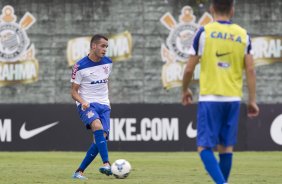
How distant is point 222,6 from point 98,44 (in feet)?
14.1

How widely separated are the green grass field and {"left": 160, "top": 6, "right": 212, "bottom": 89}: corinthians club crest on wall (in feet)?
8.65

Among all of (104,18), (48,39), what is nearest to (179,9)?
(104,18)

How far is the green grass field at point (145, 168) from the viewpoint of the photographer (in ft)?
42.3

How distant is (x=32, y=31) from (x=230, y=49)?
14.8 metres

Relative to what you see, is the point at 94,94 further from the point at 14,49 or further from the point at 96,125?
the point at 14,49

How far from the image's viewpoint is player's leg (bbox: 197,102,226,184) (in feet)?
30.4

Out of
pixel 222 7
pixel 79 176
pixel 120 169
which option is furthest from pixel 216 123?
pixel 79 176

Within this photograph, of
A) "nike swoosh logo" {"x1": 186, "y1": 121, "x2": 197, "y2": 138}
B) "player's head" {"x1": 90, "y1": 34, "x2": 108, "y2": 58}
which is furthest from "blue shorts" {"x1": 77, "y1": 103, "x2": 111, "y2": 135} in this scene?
"nike swoosh logo" {"x1": 186, "y1": 121, "x2": 197, "y2": 138}

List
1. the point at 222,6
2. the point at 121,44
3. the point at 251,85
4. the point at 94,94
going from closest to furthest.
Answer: the point at 222,6 → the point at 251,85 → the point at 94,94 → the point at 121,44

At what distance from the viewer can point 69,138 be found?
22.4m

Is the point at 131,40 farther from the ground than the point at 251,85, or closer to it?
closer to it

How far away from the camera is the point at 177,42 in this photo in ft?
77.3

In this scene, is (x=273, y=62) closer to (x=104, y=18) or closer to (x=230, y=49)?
(x=104, y=18)

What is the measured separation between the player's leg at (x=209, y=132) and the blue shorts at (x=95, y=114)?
4.26 metres
